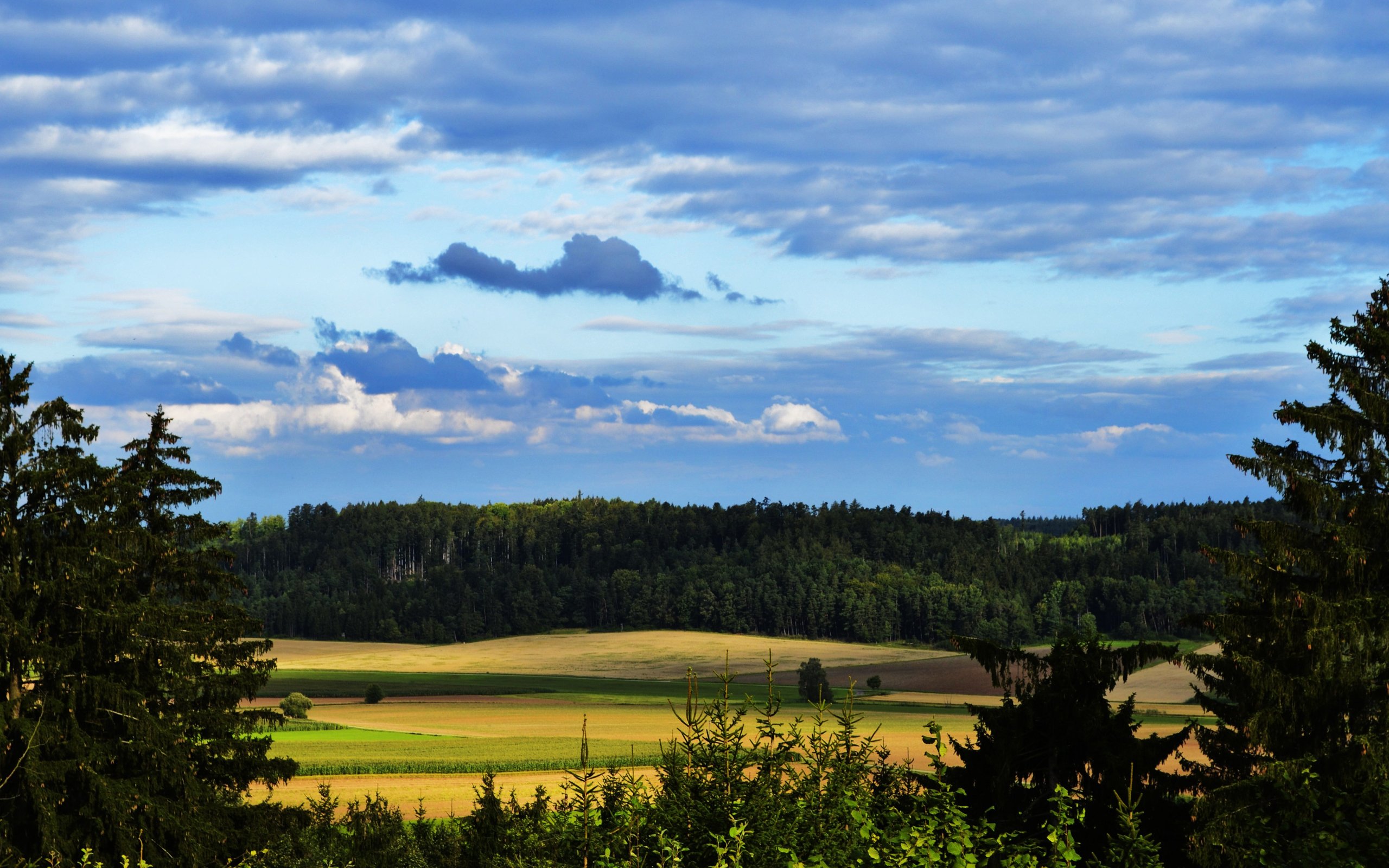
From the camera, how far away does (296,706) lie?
281 ft

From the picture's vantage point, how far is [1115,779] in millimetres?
19625

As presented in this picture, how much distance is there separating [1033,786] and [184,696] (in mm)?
21578

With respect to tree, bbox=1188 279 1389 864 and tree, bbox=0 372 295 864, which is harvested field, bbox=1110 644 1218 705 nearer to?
tree, bbox=1188 279 1389 864

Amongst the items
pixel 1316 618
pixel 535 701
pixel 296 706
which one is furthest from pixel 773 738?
pixel 535 701

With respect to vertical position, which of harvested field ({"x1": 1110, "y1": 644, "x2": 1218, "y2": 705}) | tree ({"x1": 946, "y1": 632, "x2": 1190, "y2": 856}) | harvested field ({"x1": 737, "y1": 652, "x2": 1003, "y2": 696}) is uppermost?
tree ({"x1": 946, "y1": 632, "x2": 1190, "y2": 856})

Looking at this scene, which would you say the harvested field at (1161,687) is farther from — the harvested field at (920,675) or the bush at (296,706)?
the bush at (296,706)

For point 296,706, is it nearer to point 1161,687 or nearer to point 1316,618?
point 1161,687

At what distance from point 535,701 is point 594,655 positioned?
47569 mm

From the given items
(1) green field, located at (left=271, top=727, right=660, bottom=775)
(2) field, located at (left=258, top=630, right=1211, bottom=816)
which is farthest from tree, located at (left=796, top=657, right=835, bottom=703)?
(1) green field, located at (left=271, top=727, right=660, bottom=775)

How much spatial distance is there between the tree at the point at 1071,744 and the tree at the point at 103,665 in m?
18.9

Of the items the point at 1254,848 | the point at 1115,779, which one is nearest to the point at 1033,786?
the point at 1115,779

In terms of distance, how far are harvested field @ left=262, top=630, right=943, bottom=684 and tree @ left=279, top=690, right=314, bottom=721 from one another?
150 ft

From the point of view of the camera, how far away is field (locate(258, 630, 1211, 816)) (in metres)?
57.3

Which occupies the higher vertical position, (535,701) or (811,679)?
(811,679)
